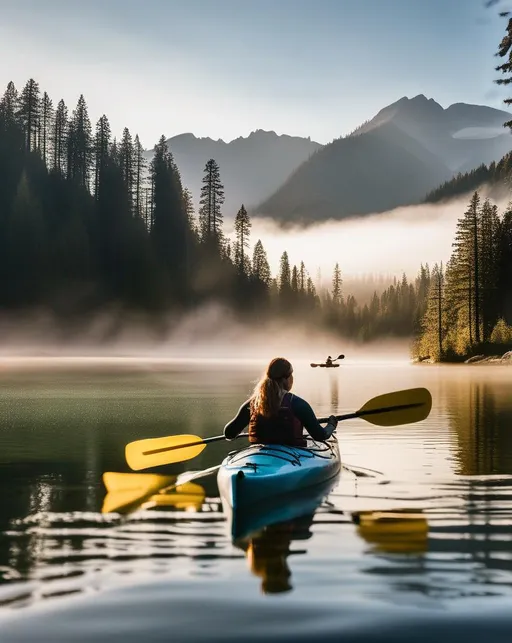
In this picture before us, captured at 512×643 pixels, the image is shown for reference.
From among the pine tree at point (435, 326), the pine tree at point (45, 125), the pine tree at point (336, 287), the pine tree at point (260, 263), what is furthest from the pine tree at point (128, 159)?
the pine tree at point (336, 287)

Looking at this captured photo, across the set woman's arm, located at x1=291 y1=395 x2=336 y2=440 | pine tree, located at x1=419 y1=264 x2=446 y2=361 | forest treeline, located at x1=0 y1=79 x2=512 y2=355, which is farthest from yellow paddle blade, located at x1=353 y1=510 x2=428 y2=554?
forest treeline, located at x1=0 y1=79 x2=512 y2=355

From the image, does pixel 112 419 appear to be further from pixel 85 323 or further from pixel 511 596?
pixel 85 323

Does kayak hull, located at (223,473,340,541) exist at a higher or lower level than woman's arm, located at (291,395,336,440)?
lower

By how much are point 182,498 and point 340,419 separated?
292 cm

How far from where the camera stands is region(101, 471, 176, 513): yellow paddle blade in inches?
382

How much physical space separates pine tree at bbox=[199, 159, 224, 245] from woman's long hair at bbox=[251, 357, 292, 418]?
10006cm

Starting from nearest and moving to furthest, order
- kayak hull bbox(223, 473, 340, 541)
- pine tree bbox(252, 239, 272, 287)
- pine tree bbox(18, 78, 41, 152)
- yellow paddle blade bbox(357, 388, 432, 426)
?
kayak hull bbox(223, 473, 340, 541) < yellow paddle blade bbox(357, 388, 432, 426) < pine tree bbox(18, 78, 41, 152) < pine tree bbox(252, 239, 272, 287)

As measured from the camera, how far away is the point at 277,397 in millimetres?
10195

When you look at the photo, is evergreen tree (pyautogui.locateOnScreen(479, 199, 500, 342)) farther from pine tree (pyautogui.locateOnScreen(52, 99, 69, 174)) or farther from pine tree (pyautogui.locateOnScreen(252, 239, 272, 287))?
pine tree (pyautogui.locateOnScreen(52, 99, 69, 174))

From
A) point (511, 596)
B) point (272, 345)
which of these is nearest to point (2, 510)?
point (511, 596)

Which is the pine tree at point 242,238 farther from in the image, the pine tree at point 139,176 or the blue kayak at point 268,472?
the blue kayak at point 268,472

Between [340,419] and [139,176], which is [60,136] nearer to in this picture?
[139,176]

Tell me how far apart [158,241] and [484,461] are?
94.1 meters

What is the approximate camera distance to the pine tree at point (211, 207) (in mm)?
109500
